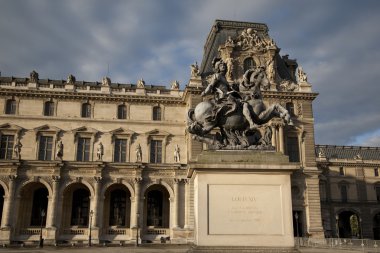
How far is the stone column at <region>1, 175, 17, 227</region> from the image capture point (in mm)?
41503

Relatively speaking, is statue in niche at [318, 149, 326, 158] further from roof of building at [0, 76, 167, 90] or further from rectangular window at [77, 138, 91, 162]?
rectangular window at [77, 138, 91, 162]

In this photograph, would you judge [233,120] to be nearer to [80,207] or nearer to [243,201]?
[243,201]

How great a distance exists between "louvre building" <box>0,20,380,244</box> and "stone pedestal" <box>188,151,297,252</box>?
33.2 metres

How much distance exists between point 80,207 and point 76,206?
467 mm

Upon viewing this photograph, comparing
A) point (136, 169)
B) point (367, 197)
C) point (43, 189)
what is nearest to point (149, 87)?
point (136, 169)

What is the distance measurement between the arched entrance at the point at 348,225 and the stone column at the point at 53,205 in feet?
181

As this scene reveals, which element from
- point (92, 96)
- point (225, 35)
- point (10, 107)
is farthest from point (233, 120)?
point (225, 35)

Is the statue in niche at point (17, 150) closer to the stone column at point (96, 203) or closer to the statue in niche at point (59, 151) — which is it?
the statue in niche at point (59, 151)

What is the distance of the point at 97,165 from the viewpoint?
4488 cm

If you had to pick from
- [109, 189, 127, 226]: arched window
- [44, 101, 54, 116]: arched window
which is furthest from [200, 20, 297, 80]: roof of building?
[44, 101, 54, 116]: arched window

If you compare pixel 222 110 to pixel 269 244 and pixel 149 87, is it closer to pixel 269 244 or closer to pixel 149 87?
pixel 269 244

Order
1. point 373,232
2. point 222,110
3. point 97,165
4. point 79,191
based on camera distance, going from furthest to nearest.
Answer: point 373,232 < point 79,191 < point 97,165 < point 222,110

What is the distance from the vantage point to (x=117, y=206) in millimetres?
48062

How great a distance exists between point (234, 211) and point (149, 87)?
42.9 metres
